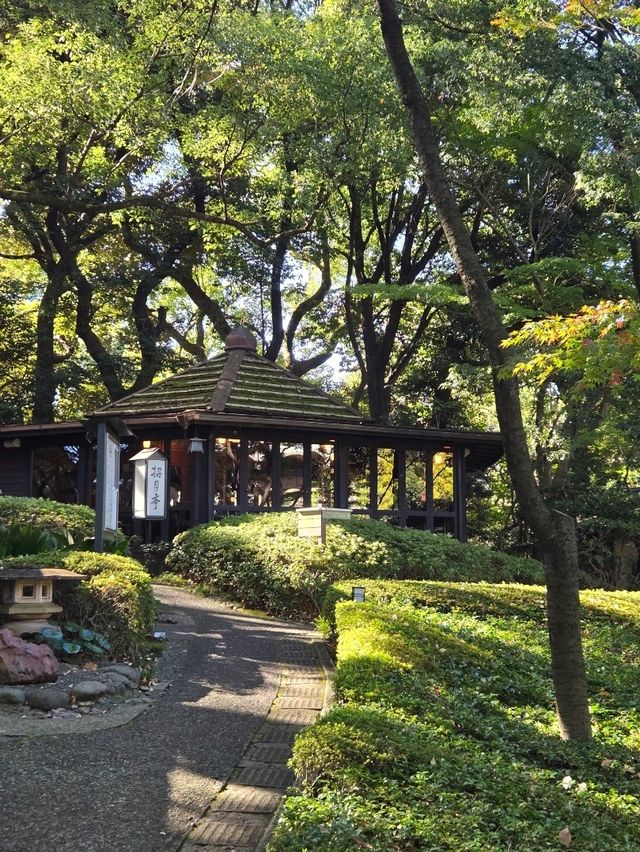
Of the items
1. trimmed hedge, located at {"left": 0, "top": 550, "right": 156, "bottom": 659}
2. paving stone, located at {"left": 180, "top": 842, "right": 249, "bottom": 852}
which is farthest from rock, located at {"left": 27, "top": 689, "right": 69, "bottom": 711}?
paving stone, located at {"left": 180, "top": 842, "right": 249, "bottom": 852}

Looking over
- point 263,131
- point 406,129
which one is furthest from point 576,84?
point 263,131

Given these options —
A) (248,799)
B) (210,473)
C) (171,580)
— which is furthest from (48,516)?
(248,799)

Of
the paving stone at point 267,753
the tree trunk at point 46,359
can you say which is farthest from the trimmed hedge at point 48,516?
the tree trunk at point 46,359

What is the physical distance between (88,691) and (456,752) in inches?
125

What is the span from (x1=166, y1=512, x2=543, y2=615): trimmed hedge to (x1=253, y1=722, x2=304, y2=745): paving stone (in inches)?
213

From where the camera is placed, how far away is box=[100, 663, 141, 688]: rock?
6395 mm

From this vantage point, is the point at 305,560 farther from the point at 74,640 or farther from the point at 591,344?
the point at 591,344

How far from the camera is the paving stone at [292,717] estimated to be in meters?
5.55

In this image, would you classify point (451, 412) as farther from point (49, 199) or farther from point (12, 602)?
point (12, 602)

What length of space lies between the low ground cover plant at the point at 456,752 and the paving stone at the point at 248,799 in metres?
0.50

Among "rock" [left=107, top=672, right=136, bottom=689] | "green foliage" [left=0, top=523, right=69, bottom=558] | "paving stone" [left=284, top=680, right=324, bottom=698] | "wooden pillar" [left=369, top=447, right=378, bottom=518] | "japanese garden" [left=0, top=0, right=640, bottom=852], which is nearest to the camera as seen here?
"japanese garden" [left=0, top=0, right=640, bottom=852]

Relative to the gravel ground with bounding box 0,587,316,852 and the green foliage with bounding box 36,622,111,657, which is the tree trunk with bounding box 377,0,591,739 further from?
the green foliage with bounding box 36,622,111,657

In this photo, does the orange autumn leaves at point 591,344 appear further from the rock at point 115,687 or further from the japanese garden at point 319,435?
the rock at point 115,687

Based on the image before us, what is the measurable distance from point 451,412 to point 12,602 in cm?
1872
